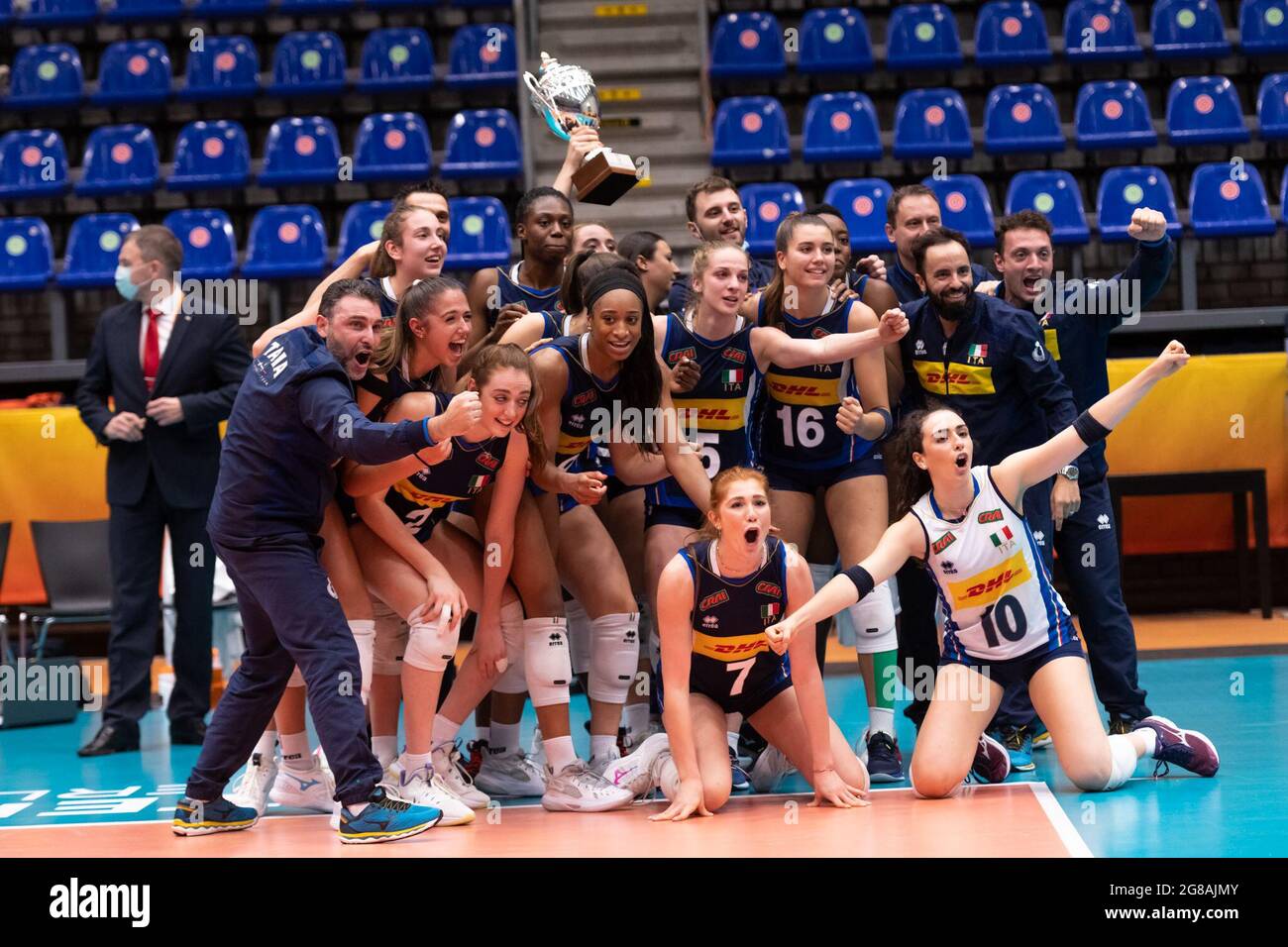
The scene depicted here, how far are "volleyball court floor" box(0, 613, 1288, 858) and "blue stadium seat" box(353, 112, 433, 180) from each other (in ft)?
15.5

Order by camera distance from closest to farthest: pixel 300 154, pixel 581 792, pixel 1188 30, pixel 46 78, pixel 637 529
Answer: pixel 581 792 → pixel 637 529 → pixel 300 154 → pixel 1188 30 → pixel 46 78

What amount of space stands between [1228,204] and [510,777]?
6.17 m

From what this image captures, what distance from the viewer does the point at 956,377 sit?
4836 millimetres

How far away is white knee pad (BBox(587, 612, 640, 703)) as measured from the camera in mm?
4578

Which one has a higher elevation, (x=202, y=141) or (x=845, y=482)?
(x=202, y=141)

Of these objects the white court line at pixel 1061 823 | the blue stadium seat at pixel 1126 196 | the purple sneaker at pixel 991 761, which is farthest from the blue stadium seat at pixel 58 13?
the white court line at pixel 1061 823

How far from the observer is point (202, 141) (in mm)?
9578

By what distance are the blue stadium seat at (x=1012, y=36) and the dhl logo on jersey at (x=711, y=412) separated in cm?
575

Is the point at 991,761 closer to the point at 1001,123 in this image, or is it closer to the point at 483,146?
the point at 1001,123

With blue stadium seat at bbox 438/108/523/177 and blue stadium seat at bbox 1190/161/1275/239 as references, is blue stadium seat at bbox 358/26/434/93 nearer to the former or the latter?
blue stadium seat at bbox 438/108/523/177

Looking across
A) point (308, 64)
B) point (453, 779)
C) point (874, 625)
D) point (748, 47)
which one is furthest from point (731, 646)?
point (308, 64)
